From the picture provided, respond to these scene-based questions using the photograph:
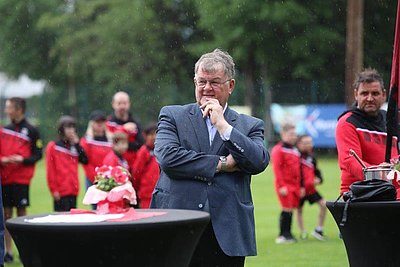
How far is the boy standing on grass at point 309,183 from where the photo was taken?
14.5 meters

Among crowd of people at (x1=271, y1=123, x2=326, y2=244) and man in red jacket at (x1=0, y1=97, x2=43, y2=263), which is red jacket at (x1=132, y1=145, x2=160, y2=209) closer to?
man in red jacket at (x1=0, y1=97, x2=43, y2=263)

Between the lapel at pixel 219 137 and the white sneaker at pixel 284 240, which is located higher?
the lapel at pixel 219 137

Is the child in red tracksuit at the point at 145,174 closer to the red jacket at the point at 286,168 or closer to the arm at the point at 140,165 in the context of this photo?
the arm at the point at 140,165

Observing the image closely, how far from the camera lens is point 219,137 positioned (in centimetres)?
639

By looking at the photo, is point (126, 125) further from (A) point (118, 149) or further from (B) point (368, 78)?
(B) point (368, 78)

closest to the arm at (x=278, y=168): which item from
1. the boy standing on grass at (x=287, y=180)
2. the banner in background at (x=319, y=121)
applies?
the boy standing on grass at (x=287, y=180)

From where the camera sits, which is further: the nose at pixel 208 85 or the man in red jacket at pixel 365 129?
the man in red jacket at pixel 365 129

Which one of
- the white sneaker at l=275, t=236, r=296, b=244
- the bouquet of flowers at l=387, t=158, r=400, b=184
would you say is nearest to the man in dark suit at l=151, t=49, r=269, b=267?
the bouquet of flowers at l=387, t=158, r=400, b=184

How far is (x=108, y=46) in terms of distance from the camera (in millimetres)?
54031


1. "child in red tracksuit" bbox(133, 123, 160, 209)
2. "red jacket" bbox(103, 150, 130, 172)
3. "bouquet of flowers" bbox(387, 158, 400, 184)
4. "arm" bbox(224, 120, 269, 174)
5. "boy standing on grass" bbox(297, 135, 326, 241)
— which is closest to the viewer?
"arm" bbox(224, 120, 269, 174)

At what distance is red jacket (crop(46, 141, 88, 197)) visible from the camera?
531 inches

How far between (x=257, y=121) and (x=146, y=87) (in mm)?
44761

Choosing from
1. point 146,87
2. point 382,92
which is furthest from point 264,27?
point 382,92

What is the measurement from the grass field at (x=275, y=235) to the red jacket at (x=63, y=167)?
1.11 metres
